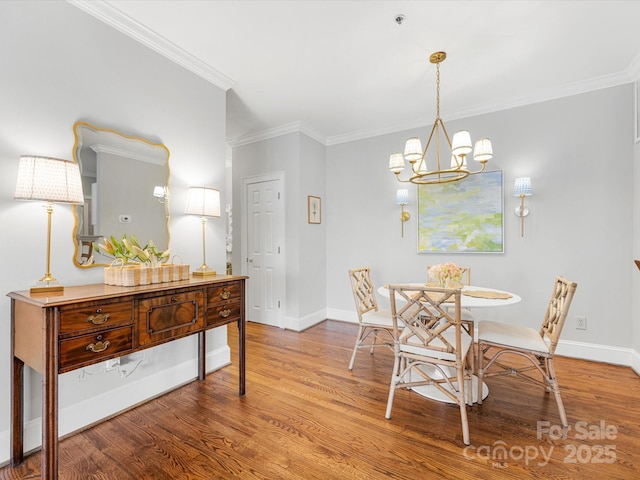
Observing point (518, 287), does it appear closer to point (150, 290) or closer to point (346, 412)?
point (346, 412)

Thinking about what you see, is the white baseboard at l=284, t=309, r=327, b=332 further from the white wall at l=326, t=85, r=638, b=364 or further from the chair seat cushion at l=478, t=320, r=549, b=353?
the chair seat cushion at l=478, t=320, r=549, b=353

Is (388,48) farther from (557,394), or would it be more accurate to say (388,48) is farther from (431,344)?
(557,394)

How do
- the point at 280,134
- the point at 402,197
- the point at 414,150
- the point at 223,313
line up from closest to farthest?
1. the point at 223,313
2. the point at 414,150
3. the point at 402,197
4. the point at 280,134

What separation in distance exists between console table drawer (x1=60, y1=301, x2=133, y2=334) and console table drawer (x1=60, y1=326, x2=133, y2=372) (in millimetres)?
41

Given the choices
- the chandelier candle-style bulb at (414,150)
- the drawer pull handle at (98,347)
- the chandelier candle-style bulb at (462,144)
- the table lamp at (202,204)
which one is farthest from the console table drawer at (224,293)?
the chandelier candle-style bulb at (462,144)

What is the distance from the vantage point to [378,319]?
2.62m

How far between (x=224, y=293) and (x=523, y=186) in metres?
3.03

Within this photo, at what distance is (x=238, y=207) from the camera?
4.37m

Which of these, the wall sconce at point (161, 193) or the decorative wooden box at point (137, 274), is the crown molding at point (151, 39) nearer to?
the wall sconce at point (161, 193)

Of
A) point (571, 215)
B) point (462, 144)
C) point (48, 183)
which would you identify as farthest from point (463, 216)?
point (48, 183)

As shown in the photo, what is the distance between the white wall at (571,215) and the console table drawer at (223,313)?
2365 millimetres

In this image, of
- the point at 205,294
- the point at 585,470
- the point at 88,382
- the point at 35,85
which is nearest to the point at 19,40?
the point at 35,85

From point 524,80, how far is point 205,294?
340cm

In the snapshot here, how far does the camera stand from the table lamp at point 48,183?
1.47 meters
